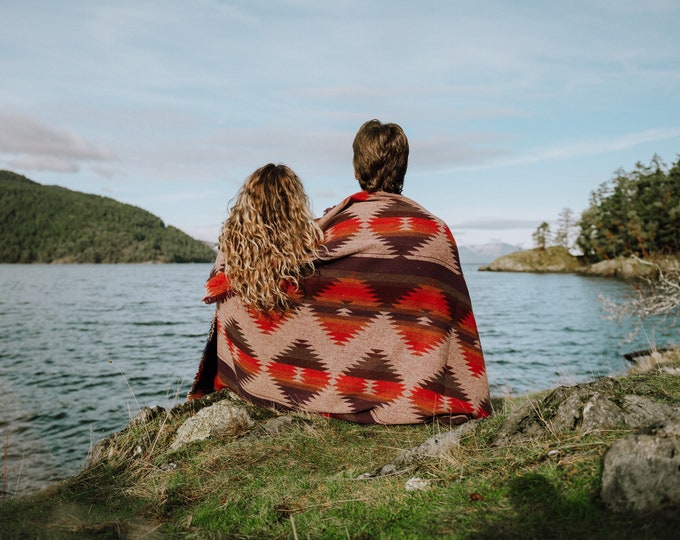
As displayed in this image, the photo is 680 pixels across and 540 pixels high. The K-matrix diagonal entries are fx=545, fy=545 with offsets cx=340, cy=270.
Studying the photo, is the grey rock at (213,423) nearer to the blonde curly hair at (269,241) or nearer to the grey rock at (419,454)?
the blonde curly hair at (269,241)

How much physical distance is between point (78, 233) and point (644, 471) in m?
176

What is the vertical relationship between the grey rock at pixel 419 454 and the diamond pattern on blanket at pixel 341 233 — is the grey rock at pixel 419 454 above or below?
below

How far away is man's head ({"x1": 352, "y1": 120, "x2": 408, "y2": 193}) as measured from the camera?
4.75 metres

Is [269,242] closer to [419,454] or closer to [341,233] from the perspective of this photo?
[341,233]

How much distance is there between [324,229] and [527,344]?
16736 mm

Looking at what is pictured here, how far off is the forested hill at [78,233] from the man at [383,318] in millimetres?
159183

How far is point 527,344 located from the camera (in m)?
19.8

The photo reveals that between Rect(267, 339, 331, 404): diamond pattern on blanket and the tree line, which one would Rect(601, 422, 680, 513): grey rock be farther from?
the tree line

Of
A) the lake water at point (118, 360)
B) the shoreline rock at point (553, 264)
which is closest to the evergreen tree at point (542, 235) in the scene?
the shoreline rock at point (553, 264)

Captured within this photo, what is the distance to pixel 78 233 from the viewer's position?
15950 cm

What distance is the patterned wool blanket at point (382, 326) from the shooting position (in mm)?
4676

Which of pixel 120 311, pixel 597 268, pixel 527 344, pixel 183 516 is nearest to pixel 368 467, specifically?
pixel 183 516

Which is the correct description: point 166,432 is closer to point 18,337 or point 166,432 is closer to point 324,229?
point 324,229

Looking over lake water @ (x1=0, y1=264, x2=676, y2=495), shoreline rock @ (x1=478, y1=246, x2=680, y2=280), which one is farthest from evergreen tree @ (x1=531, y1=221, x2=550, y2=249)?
lake water @ (x1=0, y1=264, x2=676, y2=495)
